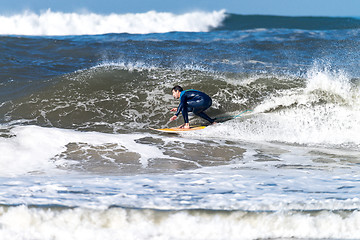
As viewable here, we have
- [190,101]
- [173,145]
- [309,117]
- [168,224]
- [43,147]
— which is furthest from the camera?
[309,117]

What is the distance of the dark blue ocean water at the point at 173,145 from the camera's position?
3303mm

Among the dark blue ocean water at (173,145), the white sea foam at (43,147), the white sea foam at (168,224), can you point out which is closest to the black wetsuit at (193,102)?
the dark blue ocean water at (173,145)

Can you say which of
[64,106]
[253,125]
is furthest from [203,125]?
[64,106]

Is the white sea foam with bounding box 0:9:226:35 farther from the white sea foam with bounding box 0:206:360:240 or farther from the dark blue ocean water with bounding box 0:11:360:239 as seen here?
the white sea foam with bounding box 0:206:360:240

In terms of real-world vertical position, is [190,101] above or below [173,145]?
above

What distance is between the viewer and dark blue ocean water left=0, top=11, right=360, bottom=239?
3303mm

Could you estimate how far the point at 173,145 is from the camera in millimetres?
7348

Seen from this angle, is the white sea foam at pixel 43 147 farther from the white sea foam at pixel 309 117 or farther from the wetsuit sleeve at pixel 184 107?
the white sea foam at pixel 309 117

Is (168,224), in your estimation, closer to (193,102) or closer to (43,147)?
(43,147)

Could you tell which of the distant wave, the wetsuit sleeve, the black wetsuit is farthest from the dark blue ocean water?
the distant wave

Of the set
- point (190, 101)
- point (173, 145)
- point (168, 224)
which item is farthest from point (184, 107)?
point (168, 224)

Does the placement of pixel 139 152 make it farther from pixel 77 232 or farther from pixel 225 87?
pixel 225 87

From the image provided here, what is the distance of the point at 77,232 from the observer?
3184 mm

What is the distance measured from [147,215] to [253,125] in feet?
18.7
